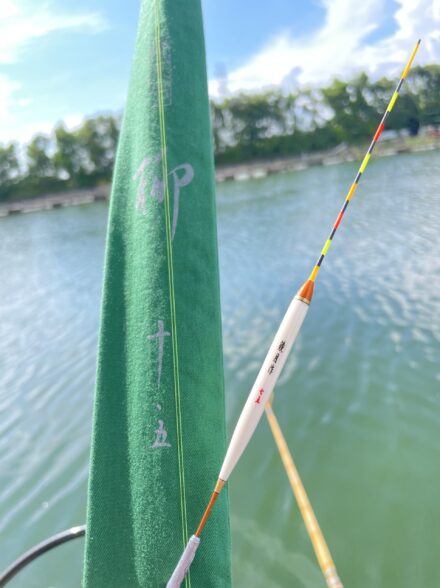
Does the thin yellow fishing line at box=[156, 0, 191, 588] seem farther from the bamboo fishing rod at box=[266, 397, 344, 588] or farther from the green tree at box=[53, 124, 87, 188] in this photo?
the green tree at box=[53, 124, 87, 188]

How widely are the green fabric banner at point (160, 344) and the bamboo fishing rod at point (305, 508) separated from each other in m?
1.28

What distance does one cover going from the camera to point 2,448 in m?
5.93

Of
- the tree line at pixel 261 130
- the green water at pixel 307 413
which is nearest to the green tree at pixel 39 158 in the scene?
the tree line at pixel 261 130

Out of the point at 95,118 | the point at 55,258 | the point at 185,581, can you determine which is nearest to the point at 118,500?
the point at 185,581

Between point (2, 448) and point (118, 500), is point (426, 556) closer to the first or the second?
point (118, 500)

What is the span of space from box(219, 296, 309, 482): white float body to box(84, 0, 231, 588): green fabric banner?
7.4 inches

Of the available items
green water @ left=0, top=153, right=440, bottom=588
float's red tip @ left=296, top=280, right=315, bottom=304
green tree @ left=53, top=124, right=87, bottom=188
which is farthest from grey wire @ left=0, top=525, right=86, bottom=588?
green tree @ left=53, top=124, right=87, bottom=188

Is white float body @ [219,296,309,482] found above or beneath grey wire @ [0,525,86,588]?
above

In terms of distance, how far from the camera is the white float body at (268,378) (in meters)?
1.82

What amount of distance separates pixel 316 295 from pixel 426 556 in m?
6.23

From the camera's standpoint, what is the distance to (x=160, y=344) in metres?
1.94

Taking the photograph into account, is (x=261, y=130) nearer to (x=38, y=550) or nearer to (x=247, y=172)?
(x=247, y=172)

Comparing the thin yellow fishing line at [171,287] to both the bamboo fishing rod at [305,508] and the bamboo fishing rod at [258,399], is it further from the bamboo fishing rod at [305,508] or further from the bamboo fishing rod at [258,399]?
the bamboo fishing rod at [305,508]

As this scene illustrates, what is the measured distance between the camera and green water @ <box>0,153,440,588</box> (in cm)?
385
